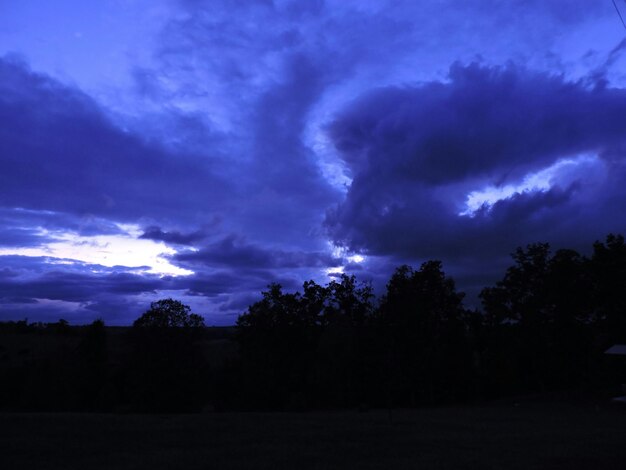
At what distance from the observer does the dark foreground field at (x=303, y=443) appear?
14062 mm

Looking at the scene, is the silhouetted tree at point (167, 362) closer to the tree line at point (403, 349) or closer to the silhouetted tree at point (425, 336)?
the tree line at point (403, 349)

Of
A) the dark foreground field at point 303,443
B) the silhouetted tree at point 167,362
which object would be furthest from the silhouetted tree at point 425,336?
the dark foreground field at point 303,443

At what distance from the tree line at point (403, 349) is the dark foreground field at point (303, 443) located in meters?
15.4

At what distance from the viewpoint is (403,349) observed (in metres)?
43.3

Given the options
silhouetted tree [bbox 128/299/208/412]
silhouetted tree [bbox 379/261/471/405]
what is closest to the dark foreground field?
silhouetted tree [bbox 128/299/208/412]

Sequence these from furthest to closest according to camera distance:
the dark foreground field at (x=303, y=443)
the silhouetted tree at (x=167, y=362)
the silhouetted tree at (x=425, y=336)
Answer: the silhouetted tree at (x=425, y=336)
the silhouetted tree at (x=167, y=362)
the dark foreground field at (x=303, y=443)

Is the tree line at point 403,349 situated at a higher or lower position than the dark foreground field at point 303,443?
higher

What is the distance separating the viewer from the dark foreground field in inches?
554

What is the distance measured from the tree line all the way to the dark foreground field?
605 inches

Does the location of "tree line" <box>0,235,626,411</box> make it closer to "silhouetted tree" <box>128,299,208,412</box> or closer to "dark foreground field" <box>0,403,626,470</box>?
"silhouetted tree" <box>128,299,208,412</box>

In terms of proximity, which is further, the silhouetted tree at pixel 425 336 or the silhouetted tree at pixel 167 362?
the silhouetted tree at pixel 425 336

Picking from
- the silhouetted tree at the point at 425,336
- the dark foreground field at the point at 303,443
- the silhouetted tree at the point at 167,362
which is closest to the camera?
the dark foreground field at the point at 303,443

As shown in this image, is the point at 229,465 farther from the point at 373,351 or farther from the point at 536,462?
the point at 373,351

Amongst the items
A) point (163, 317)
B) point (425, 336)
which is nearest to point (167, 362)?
point (163, 317)
